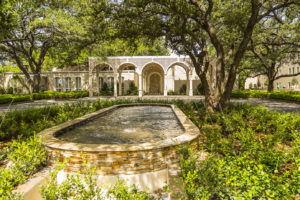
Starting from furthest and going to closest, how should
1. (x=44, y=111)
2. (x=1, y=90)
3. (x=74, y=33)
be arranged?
(x=1, y=90) → (x=74, y=33) → (x=44, y=111)

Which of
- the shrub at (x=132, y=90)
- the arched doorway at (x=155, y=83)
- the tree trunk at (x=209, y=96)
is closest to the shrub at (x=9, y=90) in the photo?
the shrub at (x=132, y=90)

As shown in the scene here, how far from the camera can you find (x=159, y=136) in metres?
5.27

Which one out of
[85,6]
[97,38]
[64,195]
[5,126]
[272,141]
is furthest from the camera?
[97,38]

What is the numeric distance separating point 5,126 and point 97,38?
5.35 m

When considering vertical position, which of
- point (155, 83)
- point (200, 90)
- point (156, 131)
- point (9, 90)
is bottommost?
point (156, 131)

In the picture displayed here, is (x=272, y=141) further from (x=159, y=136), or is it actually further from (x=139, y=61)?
(x=139, y=61)

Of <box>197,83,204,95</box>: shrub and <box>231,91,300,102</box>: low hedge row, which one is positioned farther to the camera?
<box>197,83,204,95</box>: shrub

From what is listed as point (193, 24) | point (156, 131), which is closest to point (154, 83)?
point (193, 24)

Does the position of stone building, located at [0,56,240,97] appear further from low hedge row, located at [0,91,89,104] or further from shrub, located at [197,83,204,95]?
low hedge row, located at [0,91,89,104]

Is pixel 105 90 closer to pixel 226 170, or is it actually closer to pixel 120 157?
pixel 120 157

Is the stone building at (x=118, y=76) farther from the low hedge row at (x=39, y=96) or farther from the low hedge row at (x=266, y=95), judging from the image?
the low hedge row at (x=266, y=95)

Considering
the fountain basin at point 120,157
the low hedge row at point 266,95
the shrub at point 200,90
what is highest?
the shrub at point 200,90

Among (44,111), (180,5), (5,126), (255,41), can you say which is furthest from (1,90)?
(255,41)

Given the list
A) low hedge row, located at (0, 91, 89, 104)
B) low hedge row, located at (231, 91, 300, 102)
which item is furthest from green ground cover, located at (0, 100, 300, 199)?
low hedge row, located at (231, 91, 300, 102)
